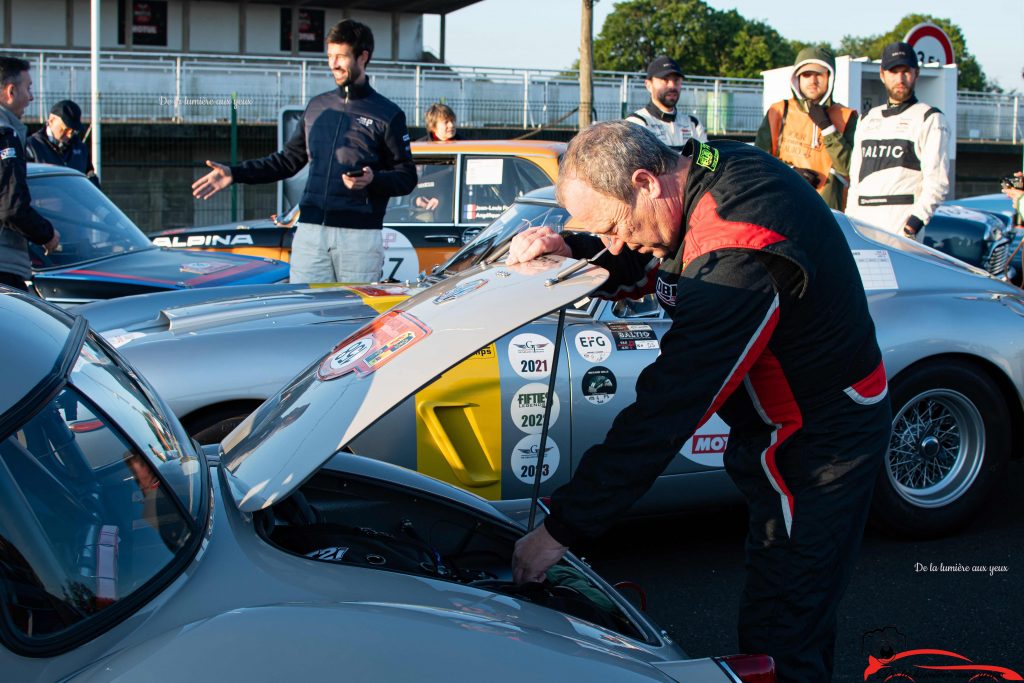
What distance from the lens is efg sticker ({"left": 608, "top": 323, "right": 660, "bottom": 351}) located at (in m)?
4.23

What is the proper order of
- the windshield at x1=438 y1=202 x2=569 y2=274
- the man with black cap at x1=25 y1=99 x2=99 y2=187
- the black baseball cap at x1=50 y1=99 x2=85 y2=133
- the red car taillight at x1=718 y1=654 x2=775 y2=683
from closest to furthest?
1. the red car taillight at x1=718 y1=654 x2=775 y2=683
2. the windshield at x1=438 y1=202 x2=569 y2=274
3. the man with black cap at x1=25 y1=99 x2=99 y2=187
4. the black baseball cap at x1=50 y1=99 x2=85 y2=133

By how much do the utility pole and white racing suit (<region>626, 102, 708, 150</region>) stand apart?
10.3 m

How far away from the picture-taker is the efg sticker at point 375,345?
2.15 meters

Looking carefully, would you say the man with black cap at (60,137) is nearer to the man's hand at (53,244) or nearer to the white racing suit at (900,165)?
the man's hand at (53,244)

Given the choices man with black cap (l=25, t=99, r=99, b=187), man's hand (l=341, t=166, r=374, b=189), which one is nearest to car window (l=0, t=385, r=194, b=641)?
man's hand (l=341, t=166, r=374, b=189)

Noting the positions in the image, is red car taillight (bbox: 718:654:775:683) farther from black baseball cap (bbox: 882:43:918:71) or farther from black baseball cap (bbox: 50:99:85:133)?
black baseball cap (bbox: 50:99:85:133)

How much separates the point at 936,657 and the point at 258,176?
4.25 m

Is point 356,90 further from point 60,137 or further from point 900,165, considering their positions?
point 60,137

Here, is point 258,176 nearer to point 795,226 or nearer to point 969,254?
point 795,226

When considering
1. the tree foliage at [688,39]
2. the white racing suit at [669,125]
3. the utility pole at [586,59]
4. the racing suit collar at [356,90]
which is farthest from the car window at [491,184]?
the tree foliage at [688,39]

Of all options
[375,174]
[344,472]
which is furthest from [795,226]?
[375,174]

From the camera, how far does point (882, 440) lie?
2523 mm

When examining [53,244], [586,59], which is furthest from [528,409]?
[586,59]

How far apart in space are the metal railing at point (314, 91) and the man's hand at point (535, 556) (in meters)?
17.0
